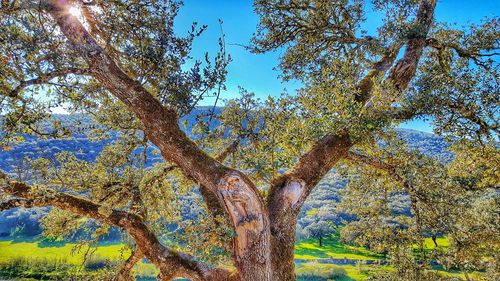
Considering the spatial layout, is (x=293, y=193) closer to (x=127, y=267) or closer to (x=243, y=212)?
(x=243, y=212)

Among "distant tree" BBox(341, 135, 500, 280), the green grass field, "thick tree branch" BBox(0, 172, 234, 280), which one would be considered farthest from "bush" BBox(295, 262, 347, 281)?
"thick tree branch" BBox(0, 172, 234, 280)

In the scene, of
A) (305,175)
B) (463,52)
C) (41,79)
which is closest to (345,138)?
(305,175)

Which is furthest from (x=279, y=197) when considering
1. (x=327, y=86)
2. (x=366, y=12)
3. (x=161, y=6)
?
(x=366, y=12)

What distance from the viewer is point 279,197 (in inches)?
236

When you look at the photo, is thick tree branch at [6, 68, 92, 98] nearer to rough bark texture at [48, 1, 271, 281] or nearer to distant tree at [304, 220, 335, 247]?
rough bark texture at [48, 1, 271, 281]

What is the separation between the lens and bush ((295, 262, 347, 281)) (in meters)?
63.2

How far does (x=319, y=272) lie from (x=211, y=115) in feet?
216

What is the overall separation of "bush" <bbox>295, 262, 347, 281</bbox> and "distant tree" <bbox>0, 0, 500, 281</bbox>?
61.0 meters

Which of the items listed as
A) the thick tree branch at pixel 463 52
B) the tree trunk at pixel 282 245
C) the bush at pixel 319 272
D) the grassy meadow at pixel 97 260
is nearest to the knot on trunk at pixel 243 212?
the tree trunk at pixel 282 245

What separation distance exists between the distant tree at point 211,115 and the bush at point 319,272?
61.0 meters

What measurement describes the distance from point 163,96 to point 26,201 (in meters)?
2.94

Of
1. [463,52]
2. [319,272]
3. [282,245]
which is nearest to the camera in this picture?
[282,245]

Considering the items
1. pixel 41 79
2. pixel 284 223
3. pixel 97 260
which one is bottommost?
pixel 97 260

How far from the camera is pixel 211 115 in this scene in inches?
267
